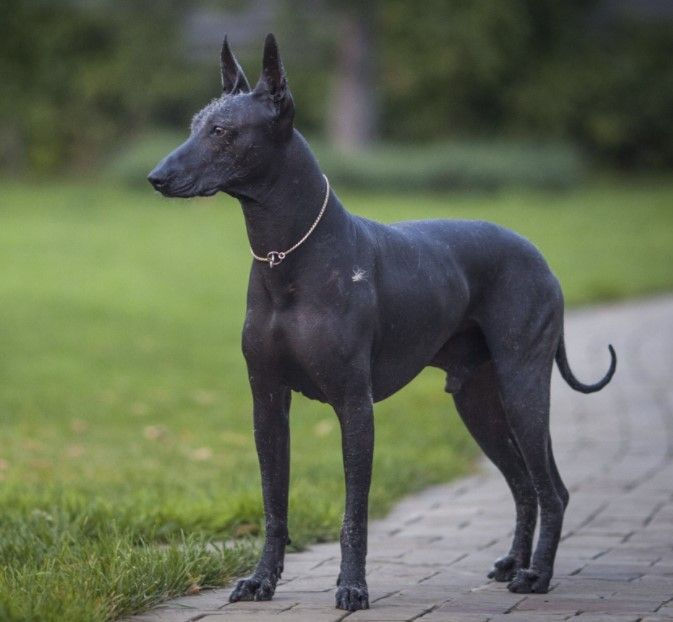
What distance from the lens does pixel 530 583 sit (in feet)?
17.4

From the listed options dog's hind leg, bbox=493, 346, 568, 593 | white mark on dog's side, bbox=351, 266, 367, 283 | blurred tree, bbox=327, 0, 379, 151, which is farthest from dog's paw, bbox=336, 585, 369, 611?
blurred tree, bbox=327, 0, 379, 151

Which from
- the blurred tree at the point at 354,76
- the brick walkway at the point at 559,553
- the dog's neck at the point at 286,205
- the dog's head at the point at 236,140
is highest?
the blurred tree at the point at 354,76

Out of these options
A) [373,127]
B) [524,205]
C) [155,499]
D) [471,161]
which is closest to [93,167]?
[373,127]

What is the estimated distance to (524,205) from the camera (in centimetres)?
2780

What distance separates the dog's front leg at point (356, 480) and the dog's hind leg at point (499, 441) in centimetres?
87

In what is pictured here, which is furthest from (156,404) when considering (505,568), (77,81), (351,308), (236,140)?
(77,81)

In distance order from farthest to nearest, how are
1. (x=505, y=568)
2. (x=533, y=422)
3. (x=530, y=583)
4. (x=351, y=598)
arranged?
(x=505, y=568) → (x=533, y=422) → (x=530, y=583) → (x=351, y=598)

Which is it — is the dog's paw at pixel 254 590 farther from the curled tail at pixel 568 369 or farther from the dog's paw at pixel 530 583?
the curled tail at pixel 568 369

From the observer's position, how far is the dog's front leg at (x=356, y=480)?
16.0 feet

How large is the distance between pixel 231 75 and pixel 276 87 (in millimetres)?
283

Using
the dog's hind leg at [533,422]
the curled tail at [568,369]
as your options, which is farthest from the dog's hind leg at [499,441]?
the curled tail at [568,369]

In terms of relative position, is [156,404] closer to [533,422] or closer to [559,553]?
[559,553]

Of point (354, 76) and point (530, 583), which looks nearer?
point (530, 583)

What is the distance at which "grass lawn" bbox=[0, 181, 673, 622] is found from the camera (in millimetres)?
5379
